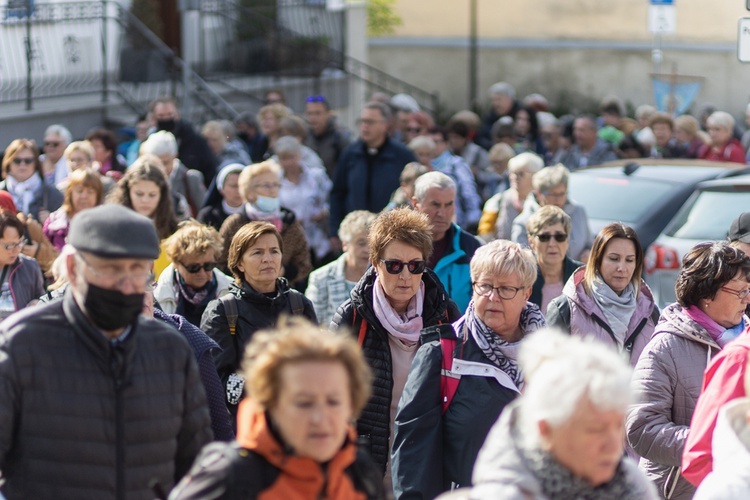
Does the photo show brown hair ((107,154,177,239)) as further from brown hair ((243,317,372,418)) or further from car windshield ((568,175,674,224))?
brown hair ((243,317,372,418))

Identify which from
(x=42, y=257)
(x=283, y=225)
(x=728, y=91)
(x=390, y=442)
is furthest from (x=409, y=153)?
(x=728, y=91)

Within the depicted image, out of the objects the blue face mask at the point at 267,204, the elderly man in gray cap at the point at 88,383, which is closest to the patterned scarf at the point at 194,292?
the blue face mask at the point at 267,204

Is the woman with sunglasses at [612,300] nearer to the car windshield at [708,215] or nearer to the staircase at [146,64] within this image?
the car windshield at [708,215]

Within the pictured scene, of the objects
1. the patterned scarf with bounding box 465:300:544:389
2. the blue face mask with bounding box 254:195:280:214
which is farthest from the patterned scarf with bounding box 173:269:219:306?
the patterned scarf with bounding box 465:300:544:389

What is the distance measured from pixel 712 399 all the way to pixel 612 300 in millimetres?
2024

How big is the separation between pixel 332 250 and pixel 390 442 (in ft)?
20.2

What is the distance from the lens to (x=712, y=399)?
4.30m

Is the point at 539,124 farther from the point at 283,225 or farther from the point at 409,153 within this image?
the point at 283,225

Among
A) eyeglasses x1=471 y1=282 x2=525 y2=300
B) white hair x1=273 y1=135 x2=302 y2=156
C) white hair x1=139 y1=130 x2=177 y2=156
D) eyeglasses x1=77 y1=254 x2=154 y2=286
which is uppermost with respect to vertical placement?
eyeglasses x1=77 y1=254 x2=154 y2=286

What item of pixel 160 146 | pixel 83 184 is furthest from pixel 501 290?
pixel 160 146

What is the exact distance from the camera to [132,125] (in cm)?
A: 1783

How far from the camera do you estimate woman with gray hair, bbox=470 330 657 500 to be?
3332 mm

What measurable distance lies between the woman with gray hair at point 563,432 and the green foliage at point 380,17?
2664cm

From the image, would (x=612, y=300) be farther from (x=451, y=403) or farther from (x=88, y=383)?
(x=88, y=383)
